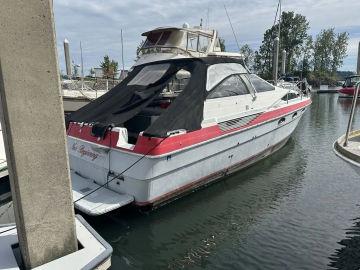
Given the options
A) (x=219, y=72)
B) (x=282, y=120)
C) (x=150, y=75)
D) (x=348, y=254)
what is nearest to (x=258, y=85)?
(x=282, y=120)

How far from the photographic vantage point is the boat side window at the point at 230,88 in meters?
7.29

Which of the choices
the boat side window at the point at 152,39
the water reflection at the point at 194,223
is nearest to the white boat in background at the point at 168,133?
the water reflection at the point at 194,223

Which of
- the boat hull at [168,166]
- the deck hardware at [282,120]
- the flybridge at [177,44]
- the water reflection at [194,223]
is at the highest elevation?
the flybridge at [177,44]

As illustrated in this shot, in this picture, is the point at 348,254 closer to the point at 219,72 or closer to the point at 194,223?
the point at 194,223

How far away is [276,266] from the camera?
4.47 meters

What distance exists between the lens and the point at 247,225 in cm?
575

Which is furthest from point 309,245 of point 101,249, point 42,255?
point 42,255

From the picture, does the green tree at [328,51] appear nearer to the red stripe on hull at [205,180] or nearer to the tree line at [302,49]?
the tree line at [302,49]

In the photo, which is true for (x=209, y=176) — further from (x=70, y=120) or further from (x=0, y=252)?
(x=0, y=252)

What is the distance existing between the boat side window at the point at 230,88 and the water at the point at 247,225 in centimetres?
190

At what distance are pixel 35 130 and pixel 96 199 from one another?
3.00 m

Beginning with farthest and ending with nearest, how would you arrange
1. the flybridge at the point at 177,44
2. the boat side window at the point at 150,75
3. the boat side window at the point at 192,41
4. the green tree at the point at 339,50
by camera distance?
the green tree at the point at 339,50, the boat side window at the point at 192,41, the flybridge at the point at 177,44, the boat side window at the point at 150,75

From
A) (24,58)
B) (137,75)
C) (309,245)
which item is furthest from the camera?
(137,75)

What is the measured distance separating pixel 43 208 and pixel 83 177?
378 centimetres
